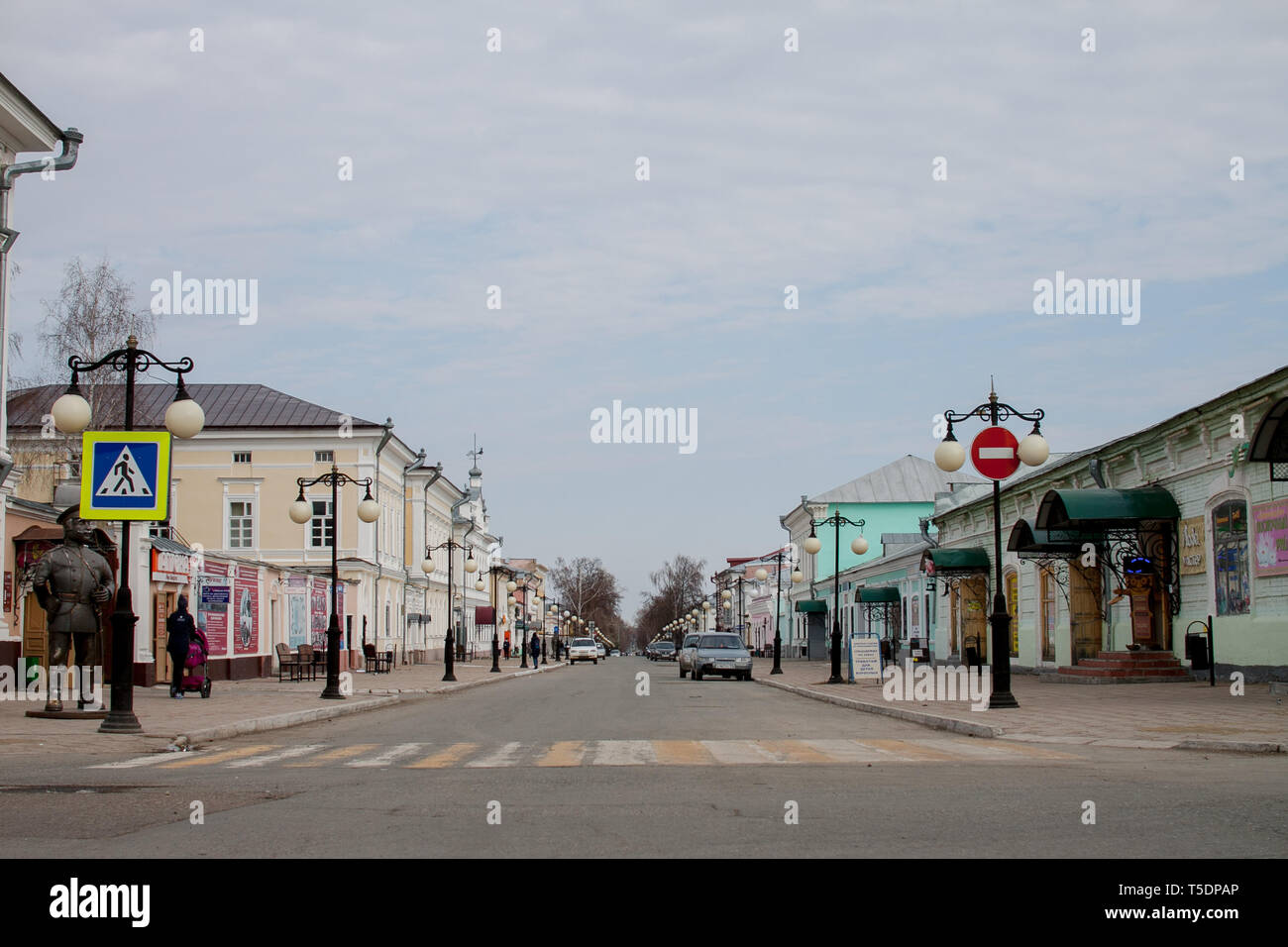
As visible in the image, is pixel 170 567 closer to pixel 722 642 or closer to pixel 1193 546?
pixel 722 642

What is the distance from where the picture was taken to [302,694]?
27.8m

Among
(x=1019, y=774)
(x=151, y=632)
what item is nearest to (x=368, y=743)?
(x=1019, y=774)

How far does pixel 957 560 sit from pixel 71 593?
29256mm

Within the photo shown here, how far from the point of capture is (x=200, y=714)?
64.4 ft

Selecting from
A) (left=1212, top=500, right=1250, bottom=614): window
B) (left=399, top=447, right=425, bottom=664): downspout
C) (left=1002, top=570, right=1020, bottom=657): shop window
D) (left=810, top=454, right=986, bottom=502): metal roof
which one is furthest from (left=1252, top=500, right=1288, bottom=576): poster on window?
(left=810, top=454, right=986, bottom=502): metal roof

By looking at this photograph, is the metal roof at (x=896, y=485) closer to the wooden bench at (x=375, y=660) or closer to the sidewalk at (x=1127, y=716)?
the wooden bench at (x=375, y=660)

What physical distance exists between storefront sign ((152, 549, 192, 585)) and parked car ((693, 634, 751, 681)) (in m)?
17.9

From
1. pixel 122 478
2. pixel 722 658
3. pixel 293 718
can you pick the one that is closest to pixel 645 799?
pixel 122 478

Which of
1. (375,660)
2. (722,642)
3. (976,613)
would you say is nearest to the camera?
(976,613)

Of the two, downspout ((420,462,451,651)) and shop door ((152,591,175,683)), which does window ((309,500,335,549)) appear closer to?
downspout ((420,462,451,651))

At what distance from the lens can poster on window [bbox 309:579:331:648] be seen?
146ft

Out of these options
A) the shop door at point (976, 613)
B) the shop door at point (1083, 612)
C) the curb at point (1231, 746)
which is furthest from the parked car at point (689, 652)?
the curb at point (1231, 746)
